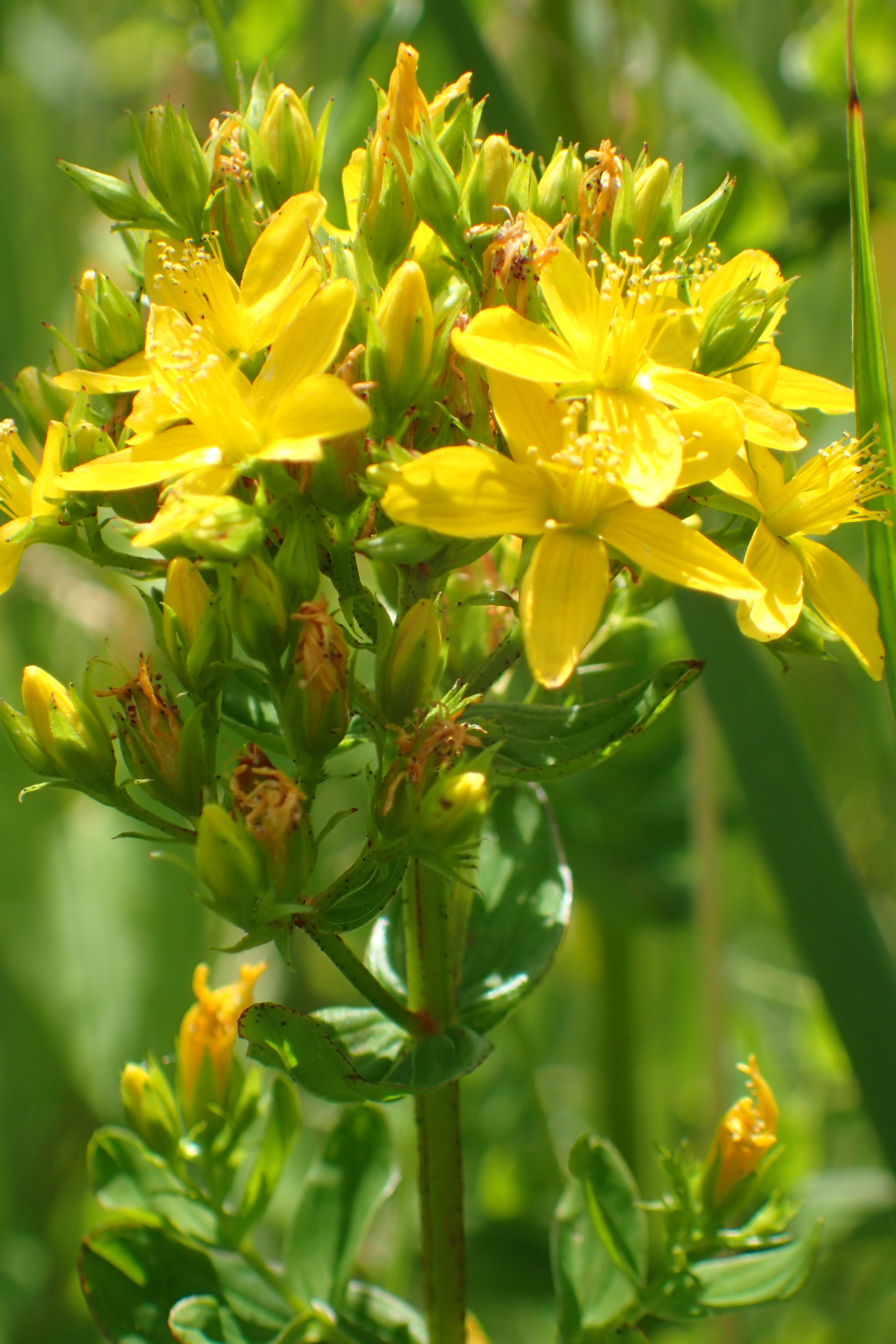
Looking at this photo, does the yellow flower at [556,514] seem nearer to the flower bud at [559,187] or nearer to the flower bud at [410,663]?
the flower bud at [410,663]

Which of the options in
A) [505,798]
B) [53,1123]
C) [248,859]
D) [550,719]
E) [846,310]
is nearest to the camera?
[248,859]

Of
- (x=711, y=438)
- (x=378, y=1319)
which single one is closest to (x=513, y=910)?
(x=378, y=1319)

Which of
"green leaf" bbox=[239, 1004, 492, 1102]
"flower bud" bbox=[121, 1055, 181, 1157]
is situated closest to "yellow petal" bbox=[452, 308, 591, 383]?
"green leaf" bbox=[239, 1004, 492, 1102]

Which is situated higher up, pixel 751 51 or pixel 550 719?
pixel 751 51

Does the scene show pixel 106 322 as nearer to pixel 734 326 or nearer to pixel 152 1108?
pixel 734 326

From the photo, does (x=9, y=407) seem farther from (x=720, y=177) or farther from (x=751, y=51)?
(x=751, y=51)

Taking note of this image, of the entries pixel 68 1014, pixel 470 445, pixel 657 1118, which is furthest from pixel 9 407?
pixel 657 1118
